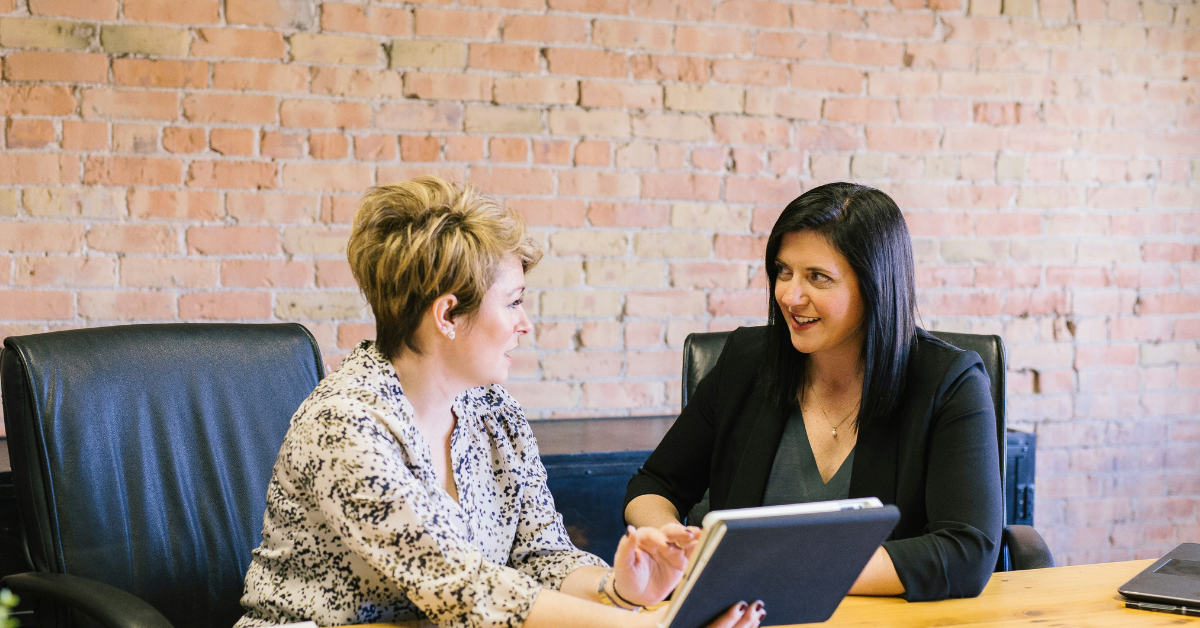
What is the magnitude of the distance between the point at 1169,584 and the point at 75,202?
7.45ft

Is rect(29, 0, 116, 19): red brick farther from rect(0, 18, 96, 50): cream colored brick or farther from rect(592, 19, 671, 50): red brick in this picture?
rect(592, 19, 671, 50): red brick

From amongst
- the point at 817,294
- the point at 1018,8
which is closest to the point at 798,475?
the point at 817,294

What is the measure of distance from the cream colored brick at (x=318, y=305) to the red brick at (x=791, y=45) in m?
1.26

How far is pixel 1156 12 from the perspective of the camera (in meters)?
2.81

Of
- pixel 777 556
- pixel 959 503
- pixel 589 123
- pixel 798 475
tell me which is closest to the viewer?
pixel 777 556

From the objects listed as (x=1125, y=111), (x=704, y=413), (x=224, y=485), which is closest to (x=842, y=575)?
(x=704, y=413)

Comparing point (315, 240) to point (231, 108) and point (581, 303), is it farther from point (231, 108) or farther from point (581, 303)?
point (581, 303)

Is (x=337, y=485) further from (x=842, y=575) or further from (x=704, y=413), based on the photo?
(x=704, y=413)

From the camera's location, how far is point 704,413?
1.75 m

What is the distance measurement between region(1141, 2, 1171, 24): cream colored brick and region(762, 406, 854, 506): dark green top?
200 centimetres

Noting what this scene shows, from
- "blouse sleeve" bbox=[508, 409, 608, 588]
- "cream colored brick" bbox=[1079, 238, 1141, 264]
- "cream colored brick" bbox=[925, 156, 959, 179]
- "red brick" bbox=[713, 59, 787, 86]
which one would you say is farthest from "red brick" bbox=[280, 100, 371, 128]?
"cream colored brick" bbox=[1079, 238, 1141, 264]

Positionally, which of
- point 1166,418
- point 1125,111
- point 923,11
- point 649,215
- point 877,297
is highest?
point 923,11

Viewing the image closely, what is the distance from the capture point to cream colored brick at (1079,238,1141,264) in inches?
111

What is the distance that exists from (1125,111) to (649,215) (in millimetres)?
1493
